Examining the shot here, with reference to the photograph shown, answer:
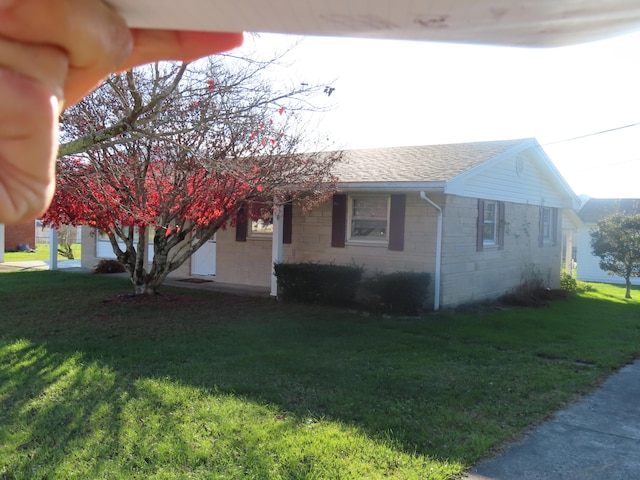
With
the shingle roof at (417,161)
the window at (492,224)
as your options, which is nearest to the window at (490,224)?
the window at (492,224)

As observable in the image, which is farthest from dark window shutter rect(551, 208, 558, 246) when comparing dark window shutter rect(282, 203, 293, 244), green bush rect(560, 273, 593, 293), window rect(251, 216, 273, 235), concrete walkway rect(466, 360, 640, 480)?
concrete walkway rect(466, 360, 640, 480)

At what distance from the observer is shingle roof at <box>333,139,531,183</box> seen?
1177 centimetres

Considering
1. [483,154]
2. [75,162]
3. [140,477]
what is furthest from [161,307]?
[483,154]

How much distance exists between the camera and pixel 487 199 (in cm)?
1351

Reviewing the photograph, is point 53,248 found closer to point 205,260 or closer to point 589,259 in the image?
point 205,260

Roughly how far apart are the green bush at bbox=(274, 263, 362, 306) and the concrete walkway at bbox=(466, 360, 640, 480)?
6.07 m

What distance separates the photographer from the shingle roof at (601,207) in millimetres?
27127

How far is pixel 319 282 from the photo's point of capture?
11805 mm

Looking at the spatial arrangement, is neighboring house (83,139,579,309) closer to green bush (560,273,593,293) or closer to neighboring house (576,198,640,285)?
green bush (560,273,593,293)

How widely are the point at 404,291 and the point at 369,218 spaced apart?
2458 mm

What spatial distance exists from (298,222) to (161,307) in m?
4.47

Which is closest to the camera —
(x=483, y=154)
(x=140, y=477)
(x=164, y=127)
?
(x=140, y=477)

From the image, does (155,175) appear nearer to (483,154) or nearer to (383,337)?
(383,337)

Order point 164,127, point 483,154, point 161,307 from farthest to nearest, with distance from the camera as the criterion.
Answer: point 483,154 → point 161,307 → point 164,127
